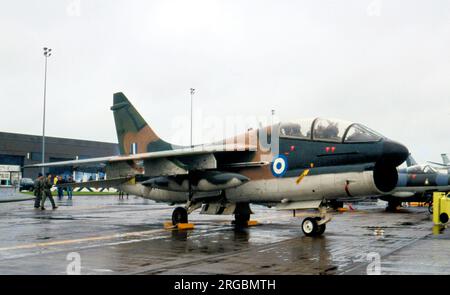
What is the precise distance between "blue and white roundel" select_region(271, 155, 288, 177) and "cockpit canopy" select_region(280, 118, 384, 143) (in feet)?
2.18

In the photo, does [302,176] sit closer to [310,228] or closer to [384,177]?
[310,228]

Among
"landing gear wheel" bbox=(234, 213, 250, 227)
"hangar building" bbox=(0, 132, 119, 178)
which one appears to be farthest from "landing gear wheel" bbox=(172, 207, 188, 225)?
"hangar building" bbox=(0, 132, 119, 178)

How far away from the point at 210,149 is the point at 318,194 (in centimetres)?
355

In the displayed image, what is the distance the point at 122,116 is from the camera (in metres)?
18.4

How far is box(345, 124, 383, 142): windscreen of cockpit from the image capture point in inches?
474

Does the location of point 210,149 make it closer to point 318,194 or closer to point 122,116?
point 318,194

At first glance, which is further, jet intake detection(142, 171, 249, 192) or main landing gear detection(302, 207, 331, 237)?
jet intake detection(142, 171, 249, 192)

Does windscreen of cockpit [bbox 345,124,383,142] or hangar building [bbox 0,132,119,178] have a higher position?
hangar building [bbox 0,132,119,178]

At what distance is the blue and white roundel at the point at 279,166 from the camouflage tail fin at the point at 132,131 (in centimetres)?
566

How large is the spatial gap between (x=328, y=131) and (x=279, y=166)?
5.68 feet

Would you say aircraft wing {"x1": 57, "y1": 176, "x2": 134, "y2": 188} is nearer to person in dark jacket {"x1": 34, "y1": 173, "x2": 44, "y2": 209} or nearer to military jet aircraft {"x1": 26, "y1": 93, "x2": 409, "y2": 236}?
military jet aircraft {"x1": 26, "y1": 93, "x2": 409, "y2": 236}

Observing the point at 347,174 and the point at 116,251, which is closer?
the point at 116,251

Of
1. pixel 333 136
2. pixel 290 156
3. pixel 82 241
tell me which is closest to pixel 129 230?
pixel 82 241
